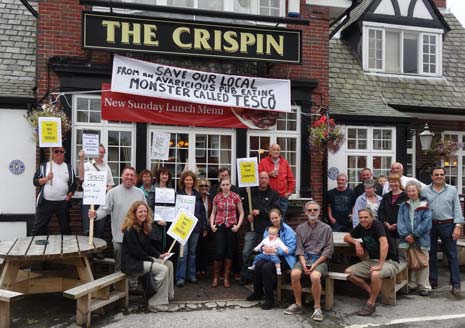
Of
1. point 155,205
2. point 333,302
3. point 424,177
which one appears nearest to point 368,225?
point 333,302

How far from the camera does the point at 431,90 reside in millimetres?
11320

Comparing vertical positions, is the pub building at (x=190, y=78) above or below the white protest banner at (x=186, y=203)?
above

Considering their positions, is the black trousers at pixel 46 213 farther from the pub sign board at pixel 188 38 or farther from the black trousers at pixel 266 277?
the black trousers at pixel 266 277

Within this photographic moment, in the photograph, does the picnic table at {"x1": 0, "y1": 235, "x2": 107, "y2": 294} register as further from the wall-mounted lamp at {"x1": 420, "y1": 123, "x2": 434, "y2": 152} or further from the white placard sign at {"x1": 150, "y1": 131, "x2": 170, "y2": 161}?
the wall-mounted lamp at {"x1": 420, "y1": 123, "x2": 434, "y2": 152}

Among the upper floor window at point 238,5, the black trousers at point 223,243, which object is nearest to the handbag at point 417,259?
the black trousers at point 223,243

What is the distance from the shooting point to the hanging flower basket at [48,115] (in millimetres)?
6898

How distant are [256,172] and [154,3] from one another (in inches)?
154

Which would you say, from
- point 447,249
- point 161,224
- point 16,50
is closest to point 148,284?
point 161,224

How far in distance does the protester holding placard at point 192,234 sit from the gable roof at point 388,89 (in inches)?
164

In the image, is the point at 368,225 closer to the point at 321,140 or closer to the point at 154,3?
the point at 321,140

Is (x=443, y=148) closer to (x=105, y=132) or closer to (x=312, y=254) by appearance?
(x=312, y=254)

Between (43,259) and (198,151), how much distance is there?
12.2 feet

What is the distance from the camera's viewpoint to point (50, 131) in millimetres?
6395

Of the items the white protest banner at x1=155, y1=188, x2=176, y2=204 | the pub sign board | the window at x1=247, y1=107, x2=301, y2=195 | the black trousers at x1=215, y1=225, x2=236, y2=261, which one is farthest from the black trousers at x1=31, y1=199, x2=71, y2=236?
the window at x1=247, y1=107, x2=301, y2=195
